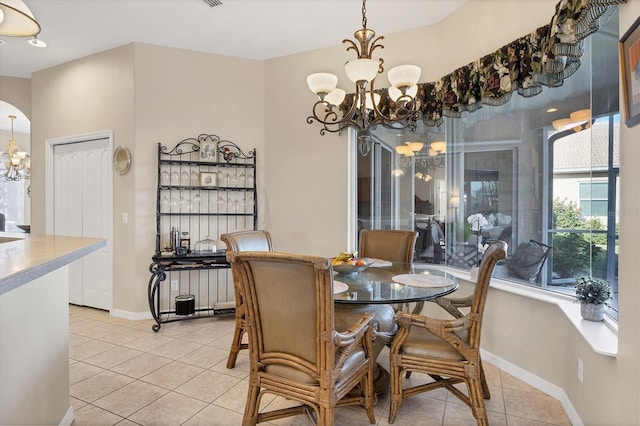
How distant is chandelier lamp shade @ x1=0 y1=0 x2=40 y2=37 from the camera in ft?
5.26

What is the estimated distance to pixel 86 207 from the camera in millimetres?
4312

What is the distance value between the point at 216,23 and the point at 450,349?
137 inches

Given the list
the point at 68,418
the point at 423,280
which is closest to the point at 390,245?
the point at 423,280

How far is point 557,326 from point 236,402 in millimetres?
2138

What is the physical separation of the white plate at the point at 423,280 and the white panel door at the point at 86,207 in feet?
11.1

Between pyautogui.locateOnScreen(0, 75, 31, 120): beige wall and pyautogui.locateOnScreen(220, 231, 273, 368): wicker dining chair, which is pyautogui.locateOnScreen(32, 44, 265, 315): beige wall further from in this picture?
pyautogui.locateOnScreen(220, 231, 273, 368): wicker dining chair

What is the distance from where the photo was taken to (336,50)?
12.9 ft

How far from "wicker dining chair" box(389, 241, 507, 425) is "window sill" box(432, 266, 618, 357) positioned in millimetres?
537

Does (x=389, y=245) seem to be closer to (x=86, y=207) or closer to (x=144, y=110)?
(x=144, y=110)

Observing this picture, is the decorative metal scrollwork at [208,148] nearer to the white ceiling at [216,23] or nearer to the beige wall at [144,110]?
the beige wall at [144,110]

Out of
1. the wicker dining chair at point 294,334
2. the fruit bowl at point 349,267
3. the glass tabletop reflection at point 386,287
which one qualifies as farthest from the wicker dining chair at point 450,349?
the fruit bowl at point 349,267

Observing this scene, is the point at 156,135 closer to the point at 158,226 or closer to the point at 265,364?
the point at 158,226

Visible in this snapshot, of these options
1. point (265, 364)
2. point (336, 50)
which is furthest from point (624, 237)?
point (336, 50)

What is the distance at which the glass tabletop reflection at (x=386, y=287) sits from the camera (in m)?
1.96
